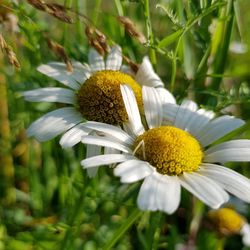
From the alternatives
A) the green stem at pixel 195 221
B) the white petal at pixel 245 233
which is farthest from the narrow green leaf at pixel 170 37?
the white petal at pixel 245 233

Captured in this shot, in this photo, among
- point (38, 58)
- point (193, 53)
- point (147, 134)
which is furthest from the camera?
point (193, 53)

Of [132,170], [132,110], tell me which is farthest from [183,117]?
[132,170]

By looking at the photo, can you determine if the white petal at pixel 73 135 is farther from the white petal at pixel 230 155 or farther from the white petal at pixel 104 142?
the white petal at pixel 230 155

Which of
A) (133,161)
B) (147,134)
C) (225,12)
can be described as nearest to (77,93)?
(147,134)

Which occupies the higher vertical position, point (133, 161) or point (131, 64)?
point (131, 64)

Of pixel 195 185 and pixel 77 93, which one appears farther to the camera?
pixel 77 93

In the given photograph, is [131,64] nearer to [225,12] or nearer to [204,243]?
[225,12]

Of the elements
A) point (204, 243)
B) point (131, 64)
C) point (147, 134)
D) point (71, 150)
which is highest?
point (131, 64)
